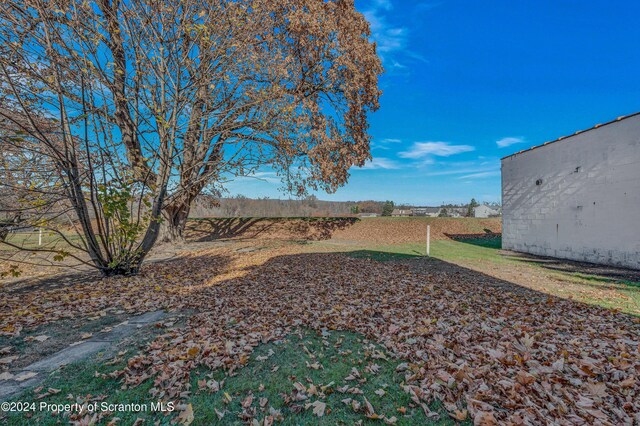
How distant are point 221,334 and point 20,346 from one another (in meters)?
2.00

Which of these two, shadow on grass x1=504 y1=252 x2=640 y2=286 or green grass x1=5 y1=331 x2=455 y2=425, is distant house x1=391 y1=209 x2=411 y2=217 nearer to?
shadow on grass x1=504 y1=252 x2=640 y2=286

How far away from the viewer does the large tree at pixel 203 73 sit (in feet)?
17.1

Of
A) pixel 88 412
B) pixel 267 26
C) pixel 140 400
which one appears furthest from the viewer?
pixel 267 26

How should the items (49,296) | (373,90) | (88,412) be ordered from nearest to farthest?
(88,412) → (49,296) → (373,90)

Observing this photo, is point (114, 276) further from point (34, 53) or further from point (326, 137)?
point (326, 137)

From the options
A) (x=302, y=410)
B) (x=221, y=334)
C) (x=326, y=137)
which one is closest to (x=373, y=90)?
(x=326, y=137)

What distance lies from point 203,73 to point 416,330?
6.45 metres

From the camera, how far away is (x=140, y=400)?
2.32 meters

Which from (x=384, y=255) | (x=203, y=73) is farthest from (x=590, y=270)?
(x=203, y=73)

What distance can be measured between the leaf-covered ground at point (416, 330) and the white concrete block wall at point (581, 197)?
190 inches

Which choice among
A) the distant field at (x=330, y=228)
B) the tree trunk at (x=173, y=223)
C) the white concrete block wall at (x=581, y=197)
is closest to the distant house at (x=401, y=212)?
the distant field at (x=330, y=228)

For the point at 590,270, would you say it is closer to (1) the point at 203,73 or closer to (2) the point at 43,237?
(1) the point at 203,73

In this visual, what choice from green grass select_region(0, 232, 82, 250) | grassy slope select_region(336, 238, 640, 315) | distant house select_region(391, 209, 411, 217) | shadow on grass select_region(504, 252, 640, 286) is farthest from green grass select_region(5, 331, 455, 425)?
distant house select_region(391, 209, 411, 217)

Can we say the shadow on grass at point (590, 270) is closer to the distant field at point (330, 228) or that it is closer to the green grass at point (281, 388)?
the green grass at point (281, 388)
